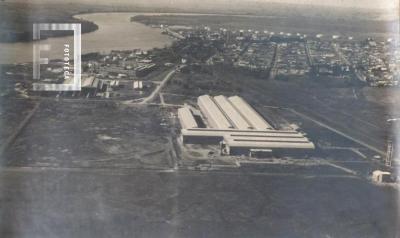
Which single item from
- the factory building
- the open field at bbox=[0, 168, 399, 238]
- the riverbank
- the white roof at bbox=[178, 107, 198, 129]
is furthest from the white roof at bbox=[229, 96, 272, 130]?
the riverbank

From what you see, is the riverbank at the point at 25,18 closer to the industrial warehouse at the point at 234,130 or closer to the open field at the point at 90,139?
the open field at the point at 90,139

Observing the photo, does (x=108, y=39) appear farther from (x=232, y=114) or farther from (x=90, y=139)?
(x=232, y=114)

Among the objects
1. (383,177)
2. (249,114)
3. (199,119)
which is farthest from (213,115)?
(383,177)

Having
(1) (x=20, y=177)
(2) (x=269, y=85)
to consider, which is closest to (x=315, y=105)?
(2) (x=269, y=85)

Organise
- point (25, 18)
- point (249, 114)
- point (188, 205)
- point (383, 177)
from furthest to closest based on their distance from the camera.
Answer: point (249, 114) < point (383, 177) < point (25, 18) < point (188, 205)

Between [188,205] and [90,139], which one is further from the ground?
[90,139]

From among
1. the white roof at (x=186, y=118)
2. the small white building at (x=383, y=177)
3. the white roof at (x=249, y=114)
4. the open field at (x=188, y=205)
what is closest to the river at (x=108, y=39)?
the white roof at (x=186, y=118)
